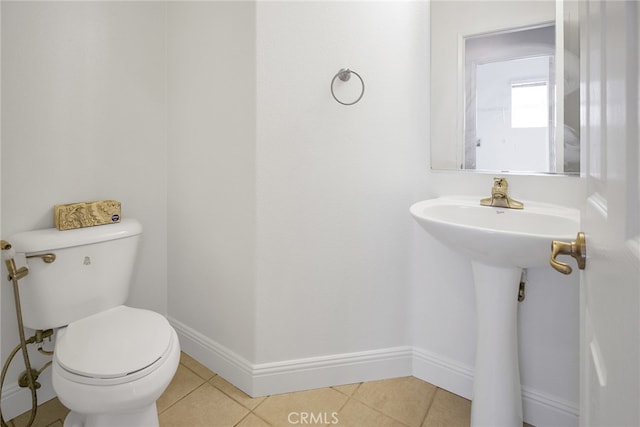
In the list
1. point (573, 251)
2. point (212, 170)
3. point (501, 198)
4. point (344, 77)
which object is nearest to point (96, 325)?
point (212, 170)

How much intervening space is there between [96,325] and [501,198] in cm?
167

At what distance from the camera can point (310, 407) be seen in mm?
1555

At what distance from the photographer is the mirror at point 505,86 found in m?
1.37

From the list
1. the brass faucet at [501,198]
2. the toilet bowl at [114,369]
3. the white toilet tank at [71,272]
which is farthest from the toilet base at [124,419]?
the brass faucet at [501,198]

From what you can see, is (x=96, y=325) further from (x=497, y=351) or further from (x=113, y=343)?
(x=497, y=351)

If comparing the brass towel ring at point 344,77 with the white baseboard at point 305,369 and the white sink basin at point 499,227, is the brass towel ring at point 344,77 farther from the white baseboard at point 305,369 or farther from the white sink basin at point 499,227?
the white baseboard at point 305,369

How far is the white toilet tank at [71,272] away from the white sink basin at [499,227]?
1.28 m

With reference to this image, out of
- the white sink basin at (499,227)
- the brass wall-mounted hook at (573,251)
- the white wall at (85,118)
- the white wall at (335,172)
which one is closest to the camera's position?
the brass wall-mounted hook at (573,251)

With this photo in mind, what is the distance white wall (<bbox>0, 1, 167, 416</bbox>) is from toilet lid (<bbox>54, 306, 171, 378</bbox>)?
413 millimetres

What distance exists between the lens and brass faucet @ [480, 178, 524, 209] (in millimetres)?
1415

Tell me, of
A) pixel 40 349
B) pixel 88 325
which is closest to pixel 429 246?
pixel 88 325

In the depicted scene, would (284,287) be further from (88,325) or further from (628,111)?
(628,111)

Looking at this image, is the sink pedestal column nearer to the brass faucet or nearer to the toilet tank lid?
the brass faucet

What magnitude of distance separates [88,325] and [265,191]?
867mm
